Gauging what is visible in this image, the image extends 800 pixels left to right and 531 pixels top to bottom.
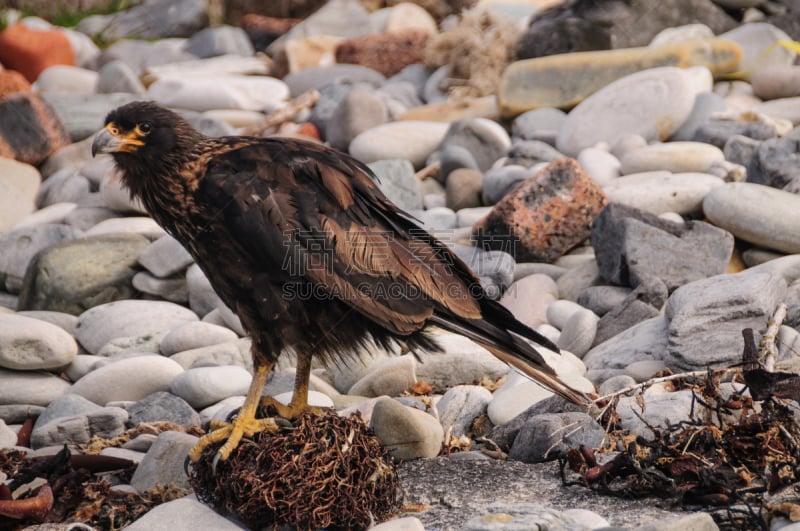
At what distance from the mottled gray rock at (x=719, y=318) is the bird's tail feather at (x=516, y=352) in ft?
4.50

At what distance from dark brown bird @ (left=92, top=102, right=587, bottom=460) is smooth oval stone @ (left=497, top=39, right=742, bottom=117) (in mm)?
5824

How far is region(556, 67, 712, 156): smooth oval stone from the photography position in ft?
28.4

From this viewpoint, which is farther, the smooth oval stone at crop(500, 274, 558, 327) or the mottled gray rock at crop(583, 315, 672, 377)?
the smooth oval stone at crop(500, 274, 558, 327)

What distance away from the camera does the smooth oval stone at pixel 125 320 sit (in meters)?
6.65

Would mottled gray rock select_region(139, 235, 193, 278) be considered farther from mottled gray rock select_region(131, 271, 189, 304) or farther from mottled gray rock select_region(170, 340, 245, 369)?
mottled gray rock select_region(170, 340, 245, 369)

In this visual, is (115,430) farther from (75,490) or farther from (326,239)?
(326,239)

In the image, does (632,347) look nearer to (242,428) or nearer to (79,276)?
(242,428)

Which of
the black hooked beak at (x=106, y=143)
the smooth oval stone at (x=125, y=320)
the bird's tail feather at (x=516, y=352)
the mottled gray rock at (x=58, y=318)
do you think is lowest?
the mottled gray rock at (x=58, y=318)

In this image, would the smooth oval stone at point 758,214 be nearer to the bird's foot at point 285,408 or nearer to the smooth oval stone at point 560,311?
the smooth oval stone at point 560,311

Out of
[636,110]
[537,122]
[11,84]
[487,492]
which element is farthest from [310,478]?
[11,84]

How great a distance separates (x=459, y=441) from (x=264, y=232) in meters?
1.58

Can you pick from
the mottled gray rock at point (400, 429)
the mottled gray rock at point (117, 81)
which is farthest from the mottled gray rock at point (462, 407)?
the mottled gray rock at point (117, 81)

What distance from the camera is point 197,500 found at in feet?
12.6

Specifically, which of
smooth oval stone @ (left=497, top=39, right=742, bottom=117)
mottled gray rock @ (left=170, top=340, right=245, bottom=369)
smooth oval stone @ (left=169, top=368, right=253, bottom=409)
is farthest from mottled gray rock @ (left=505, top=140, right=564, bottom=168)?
smooth oval stone @ (left=169, top=368, right=253, bottom=409)
